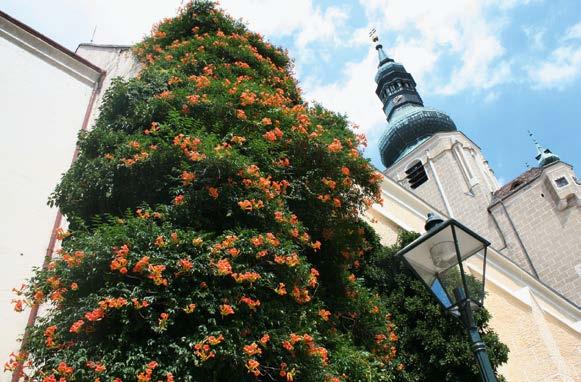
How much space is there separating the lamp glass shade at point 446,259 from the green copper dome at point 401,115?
3439cm

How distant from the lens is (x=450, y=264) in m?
4.90

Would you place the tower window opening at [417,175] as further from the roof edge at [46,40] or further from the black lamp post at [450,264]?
the black lamp post at [450,264]

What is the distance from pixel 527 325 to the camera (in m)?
16.8

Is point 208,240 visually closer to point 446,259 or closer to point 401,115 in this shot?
point 446,259

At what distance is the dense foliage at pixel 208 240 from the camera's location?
15.0ft

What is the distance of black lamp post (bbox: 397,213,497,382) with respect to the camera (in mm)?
4812

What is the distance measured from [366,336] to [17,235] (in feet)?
16.7

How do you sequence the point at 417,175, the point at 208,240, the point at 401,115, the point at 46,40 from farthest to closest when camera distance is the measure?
the point at 401,115, the point at 417,175, the point at 46,40, the point at 208,240

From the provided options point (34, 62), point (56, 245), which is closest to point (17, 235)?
point (56, 245)

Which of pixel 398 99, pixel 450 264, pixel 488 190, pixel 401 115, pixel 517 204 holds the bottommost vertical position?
pixel 450 264

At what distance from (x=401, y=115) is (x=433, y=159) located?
654cm

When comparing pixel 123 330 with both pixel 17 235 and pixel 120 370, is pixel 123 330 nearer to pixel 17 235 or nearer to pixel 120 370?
pixel 120 370

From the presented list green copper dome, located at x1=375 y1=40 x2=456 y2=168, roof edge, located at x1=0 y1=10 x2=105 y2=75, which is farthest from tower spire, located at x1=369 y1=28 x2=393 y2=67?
roof edge, located at x1=0 y1=10 x2=105 y2=75

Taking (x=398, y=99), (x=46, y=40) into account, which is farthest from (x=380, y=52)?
(x=46, y=40)
